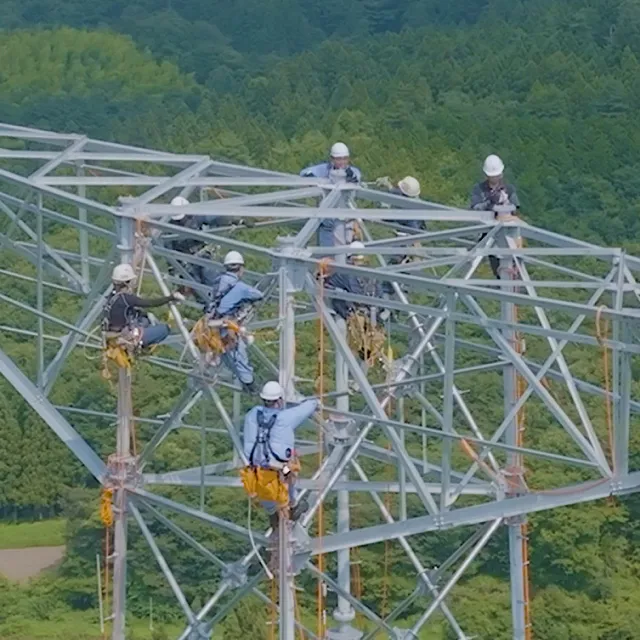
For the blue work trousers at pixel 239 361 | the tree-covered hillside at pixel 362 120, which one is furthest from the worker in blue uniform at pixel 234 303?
the tree-covered hillside at pixel 362 120

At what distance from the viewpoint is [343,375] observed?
3797 centimetres

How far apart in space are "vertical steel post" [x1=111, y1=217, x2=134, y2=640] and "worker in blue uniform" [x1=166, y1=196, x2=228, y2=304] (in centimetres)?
85

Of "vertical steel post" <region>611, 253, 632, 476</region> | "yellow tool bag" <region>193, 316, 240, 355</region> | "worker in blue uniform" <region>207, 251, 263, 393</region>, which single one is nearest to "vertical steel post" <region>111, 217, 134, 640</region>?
"yellow tool bag" <region>193, 316, 240, 355</region>

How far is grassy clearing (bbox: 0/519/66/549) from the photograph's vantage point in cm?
8294

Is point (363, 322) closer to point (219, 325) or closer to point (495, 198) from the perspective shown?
point (219, 325)

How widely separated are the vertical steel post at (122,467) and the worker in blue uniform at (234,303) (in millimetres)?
1628

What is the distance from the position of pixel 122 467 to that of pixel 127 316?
2525mm

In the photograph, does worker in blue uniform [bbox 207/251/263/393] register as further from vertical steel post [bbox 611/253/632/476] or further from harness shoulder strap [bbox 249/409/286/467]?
vertical steel post [bbox 611/253/632/476]

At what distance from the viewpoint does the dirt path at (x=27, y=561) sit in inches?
3145

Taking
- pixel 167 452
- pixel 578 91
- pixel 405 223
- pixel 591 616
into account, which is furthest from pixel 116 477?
pixel 578 91

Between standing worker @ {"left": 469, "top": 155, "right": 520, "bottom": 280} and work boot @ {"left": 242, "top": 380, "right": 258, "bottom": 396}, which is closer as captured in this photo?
work boot @ {"left": 242, "top": 380, "right": 258, "bottom": 396}

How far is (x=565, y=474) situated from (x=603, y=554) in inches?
109

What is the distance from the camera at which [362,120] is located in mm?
123000

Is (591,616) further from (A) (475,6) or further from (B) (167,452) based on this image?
(A) (475,6)
